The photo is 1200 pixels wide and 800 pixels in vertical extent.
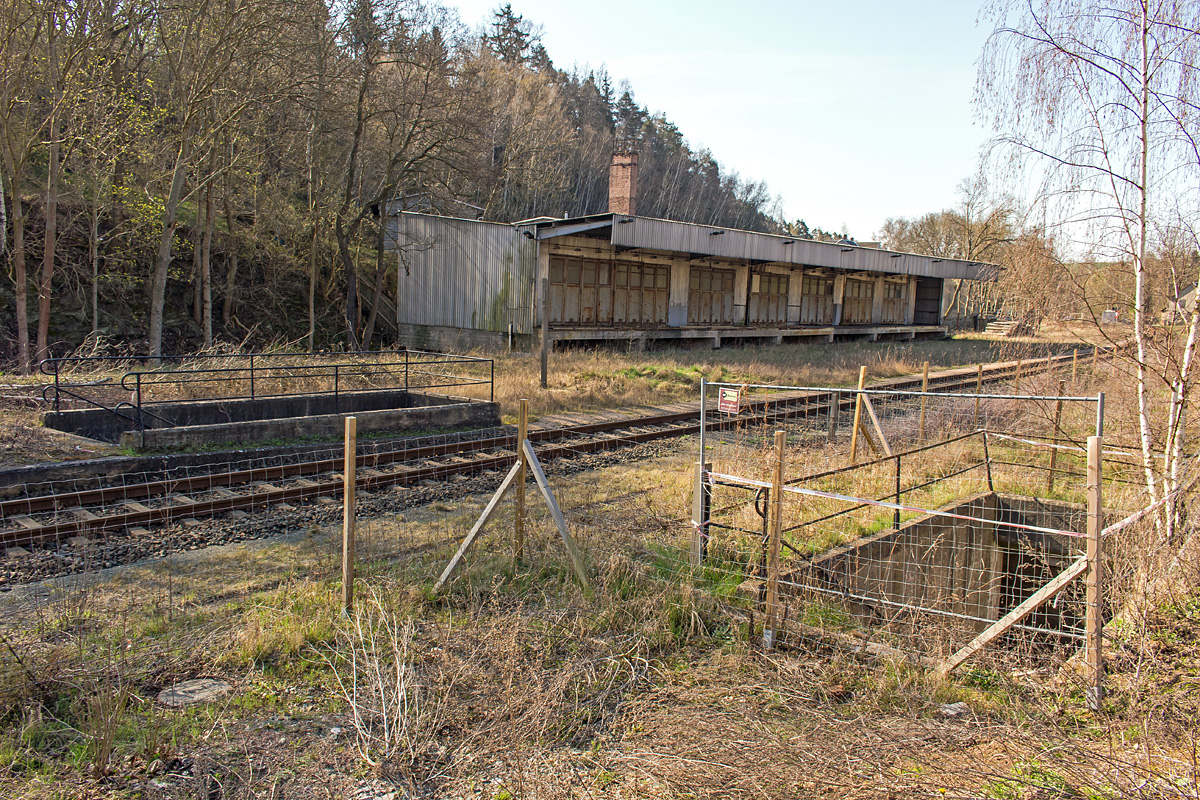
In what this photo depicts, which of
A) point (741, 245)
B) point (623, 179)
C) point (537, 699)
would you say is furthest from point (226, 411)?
point (741, 245)

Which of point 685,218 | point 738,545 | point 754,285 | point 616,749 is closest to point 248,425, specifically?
point 738,545

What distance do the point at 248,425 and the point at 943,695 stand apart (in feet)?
31.6

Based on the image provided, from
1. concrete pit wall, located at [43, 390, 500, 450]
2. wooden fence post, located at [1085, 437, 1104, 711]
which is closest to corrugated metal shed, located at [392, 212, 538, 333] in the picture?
concrete pit wall, located at [43, 390, 500, 450]

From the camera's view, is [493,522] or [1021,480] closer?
[493,522]

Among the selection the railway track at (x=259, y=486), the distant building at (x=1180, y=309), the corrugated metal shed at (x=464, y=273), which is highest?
the corrugated metal shed at (x=464, y=273)

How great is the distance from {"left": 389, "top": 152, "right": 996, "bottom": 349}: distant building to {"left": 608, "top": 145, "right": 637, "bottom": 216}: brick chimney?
4cm

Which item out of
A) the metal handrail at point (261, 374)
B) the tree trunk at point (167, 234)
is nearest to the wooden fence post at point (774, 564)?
the metal handrail at point (261, 374)

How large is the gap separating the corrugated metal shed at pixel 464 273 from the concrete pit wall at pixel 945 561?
17271 mm

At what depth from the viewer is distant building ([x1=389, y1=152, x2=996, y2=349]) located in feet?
82.4

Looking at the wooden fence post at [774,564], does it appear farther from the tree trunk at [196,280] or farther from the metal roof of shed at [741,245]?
the tree trunk at [196,280]

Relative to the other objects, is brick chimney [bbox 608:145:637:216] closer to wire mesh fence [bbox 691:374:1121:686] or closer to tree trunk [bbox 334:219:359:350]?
tree trunk [bbox 334:219:359:350]

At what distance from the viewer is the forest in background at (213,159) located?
54.3 ft

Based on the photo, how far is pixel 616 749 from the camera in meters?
4.05

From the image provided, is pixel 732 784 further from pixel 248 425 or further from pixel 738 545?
pixel 248 425
